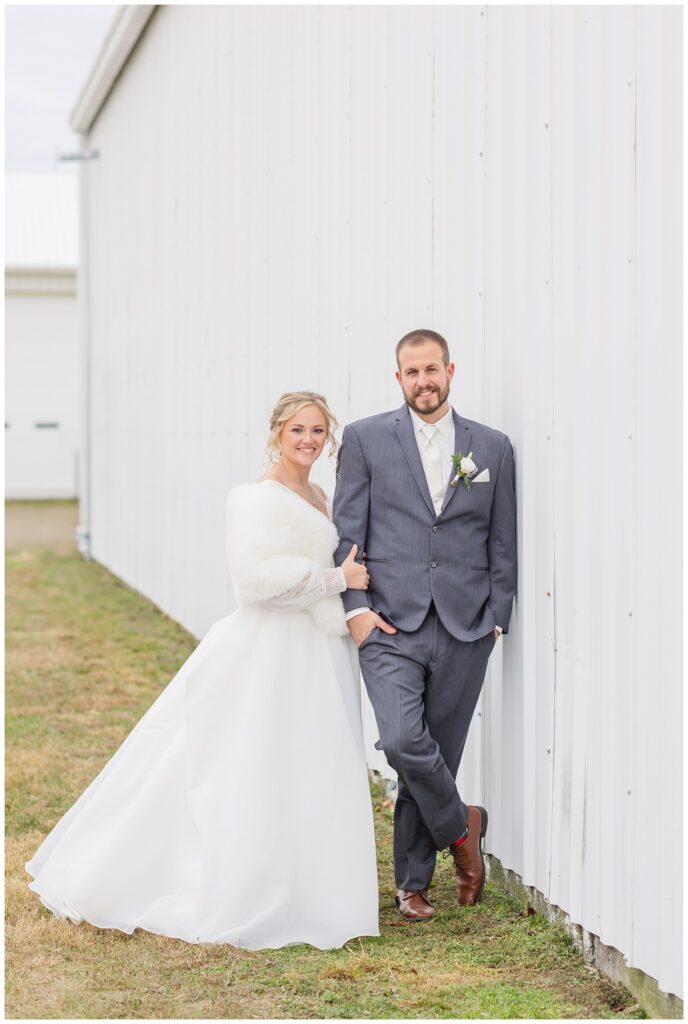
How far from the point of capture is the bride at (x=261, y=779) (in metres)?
4.25

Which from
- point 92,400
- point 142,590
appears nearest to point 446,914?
point 142,590

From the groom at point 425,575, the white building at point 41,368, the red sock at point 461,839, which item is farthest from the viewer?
the white building at point 41,368

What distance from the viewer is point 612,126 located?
3820 mm

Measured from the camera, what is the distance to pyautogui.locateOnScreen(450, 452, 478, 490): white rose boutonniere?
14.2 feet

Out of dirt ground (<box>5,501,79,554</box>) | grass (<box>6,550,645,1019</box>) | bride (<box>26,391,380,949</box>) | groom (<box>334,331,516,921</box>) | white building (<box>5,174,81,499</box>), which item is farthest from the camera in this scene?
white building (<box>5,174,81,499</box>)

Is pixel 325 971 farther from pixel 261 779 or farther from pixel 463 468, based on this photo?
pixel 463 468

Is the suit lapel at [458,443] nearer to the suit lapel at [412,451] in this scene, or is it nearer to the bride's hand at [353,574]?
the suit lapel at [412,451]

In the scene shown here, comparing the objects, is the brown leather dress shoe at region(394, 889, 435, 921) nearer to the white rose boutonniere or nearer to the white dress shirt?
the white dress shirt

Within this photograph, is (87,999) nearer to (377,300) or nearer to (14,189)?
(377,300)

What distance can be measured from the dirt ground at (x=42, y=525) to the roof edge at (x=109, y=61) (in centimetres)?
603

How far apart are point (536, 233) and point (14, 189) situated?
1079 inches

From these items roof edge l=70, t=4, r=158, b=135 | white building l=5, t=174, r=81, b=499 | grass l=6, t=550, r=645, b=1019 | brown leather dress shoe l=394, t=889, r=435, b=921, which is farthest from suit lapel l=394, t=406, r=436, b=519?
white building l=5, t=174, r=81, b=499

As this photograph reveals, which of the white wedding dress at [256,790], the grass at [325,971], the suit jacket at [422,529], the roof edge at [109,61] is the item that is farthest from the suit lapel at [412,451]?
the roof edge at [109,61]

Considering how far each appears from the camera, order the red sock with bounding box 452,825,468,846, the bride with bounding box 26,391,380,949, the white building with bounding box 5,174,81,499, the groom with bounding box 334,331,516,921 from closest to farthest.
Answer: the bride with bounding box 26,391,380,949, the groom with bounding box 334,331,516,921, the red sock with bounding box 452,825,468,846, the white building with bounding box 5,174,81,499
